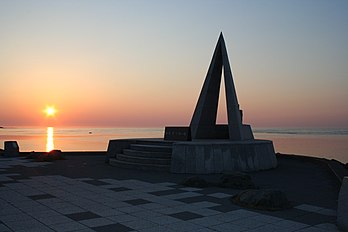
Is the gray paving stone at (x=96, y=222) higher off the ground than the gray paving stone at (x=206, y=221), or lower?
higher

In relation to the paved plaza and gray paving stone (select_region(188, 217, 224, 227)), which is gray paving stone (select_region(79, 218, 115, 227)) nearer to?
the paved plaza

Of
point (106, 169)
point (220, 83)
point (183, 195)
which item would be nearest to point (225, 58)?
point (220, 83)

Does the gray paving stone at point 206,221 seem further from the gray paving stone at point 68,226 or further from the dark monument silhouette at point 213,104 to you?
the dark monument silhouette at point 213,104

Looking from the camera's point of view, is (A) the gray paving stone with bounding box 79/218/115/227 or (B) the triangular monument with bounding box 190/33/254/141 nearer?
(A) the gray paving stone with bounding box 79/218/115/227

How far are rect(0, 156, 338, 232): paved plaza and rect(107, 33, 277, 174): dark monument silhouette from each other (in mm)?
2837

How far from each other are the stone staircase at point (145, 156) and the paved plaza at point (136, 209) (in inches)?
133

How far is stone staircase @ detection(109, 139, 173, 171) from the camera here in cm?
1712


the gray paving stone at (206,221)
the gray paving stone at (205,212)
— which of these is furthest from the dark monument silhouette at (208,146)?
the gray paving stone at (206,221)

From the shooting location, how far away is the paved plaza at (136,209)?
24.3 ft

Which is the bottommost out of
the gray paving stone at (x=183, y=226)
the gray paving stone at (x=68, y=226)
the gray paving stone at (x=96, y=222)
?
the gray paving stone at (x=183, y=226)

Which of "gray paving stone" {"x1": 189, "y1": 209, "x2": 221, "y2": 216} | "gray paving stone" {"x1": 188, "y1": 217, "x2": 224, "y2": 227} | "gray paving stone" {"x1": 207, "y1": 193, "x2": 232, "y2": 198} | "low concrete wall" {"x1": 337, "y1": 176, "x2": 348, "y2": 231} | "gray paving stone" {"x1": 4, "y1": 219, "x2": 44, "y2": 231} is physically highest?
"low concrete wall" {"x1": 337, "y1": 176, "x2": 348, "y2": 231}

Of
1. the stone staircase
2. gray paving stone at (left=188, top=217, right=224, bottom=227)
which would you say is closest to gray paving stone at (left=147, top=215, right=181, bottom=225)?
gray paving stone at (left=188, top=217, right=224, bottom=227)

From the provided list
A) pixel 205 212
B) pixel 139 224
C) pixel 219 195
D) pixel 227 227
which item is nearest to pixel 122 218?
pixel 139 224

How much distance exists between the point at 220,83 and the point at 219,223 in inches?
665
